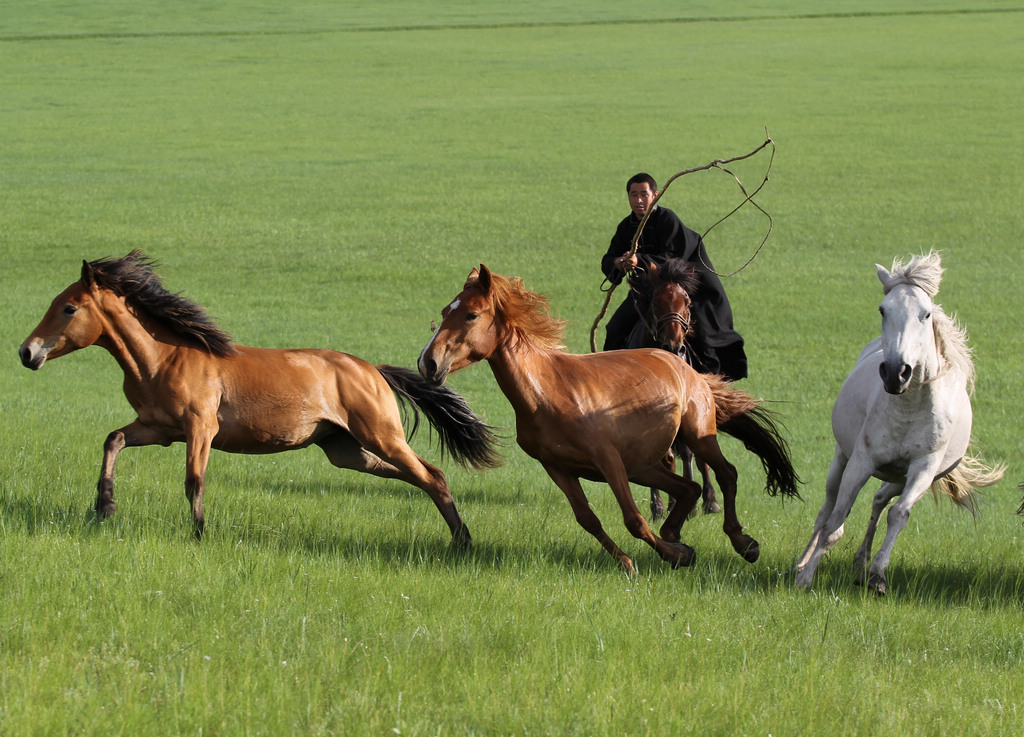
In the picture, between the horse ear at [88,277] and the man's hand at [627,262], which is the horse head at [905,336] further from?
the horse ear at [88,277]

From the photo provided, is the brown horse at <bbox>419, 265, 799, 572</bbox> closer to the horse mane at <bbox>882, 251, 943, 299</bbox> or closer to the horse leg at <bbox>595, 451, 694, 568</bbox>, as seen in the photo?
the horse leg at <bbox>595, 451, 694, 568</bbox>

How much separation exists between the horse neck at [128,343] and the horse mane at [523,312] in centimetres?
200

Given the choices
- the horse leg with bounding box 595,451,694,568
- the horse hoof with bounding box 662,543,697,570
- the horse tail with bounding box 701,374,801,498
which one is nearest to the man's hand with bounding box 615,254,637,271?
the horse tail with bounding box 701,374,801,498

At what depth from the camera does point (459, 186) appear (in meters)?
28.4

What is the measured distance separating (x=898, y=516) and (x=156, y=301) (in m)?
4.21

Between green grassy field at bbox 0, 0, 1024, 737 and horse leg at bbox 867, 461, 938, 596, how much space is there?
18 cm

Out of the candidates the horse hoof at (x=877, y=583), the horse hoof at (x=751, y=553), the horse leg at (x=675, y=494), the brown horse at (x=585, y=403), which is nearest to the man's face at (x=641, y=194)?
the brown horse at (x=585, y=403)

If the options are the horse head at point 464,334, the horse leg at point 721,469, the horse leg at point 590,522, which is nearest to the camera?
the horse head at point 464,334

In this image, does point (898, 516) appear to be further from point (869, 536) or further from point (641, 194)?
point (641, 194)

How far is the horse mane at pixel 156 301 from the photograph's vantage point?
6469mm

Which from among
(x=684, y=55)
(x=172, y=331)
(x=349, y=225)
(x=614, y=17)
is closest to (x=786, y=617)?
(x=172, y=331)

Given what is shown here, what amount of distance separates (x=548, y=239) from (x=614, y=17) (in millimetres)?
33163

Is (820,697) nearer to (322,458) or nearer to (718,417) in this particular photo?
(718,417)

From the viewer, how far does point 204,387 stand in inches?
254
